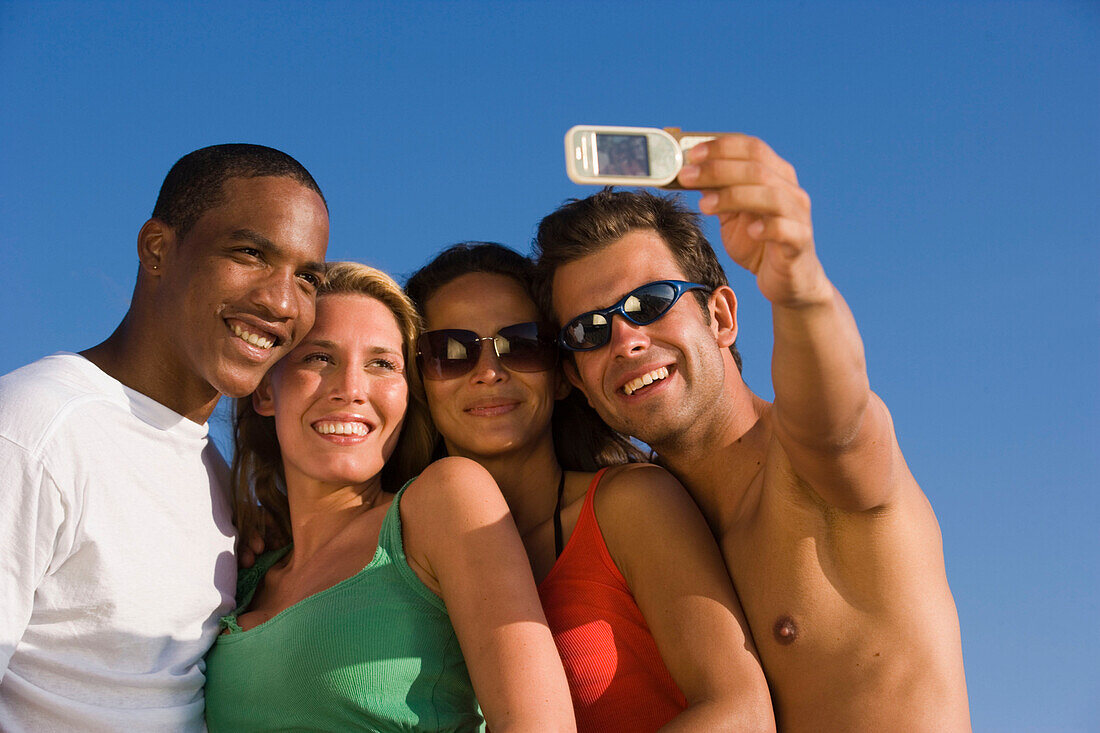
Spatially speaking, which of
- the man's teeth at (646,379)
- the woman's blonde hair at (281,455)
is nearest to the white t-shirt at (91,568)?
the woman's blonde hair at (281,455)

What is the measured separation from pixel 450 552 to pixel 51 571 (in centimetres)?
158

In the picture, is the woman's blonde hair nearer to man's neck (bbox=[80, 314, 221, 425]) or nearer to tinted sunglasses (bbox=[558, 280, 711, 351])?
man's neck (bbox=[80, 314, 221, 425])

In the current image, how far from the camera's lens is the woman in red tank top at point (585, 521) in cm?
367

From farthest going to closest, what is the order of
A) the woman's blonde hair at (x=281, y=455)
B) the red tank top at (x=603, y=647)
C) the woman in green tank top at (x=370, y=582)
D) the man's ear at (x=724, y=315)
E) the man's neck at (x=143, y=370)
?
the woman's blonde hair at (x=281, y=455) < the man's ear at (x=724, y=315) < the man's neck at (x=143, y=370) < the red tank top at (x=603, y=647) < the woman in green tank top at (x=370, y=582)

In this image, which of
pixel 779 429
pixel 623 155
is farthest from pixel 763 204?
pixel 779 429

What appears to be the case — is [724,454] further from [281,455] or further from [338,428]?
[281,455]

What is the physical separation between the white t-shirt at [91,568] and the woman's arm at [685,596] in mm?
1907

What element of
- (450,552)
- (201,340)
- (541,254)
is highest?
(541,254)

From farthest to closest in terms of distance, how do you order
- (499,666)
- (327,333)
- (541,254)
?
(541,254) < (327,333) < (499,666)

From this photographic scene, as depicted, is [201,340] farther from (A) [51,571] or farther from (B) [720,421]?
(B) [720,421]

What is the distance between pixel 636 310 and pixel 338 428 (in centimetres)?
159

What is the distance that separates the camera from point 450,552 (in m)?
3.56

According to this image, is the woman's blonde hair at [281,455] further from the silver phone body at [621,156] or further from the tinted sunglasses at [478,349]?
the silver phone body at [621,156]

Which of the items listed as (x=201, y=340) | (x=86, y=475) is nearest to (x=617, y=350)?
(x=201, y=340)
